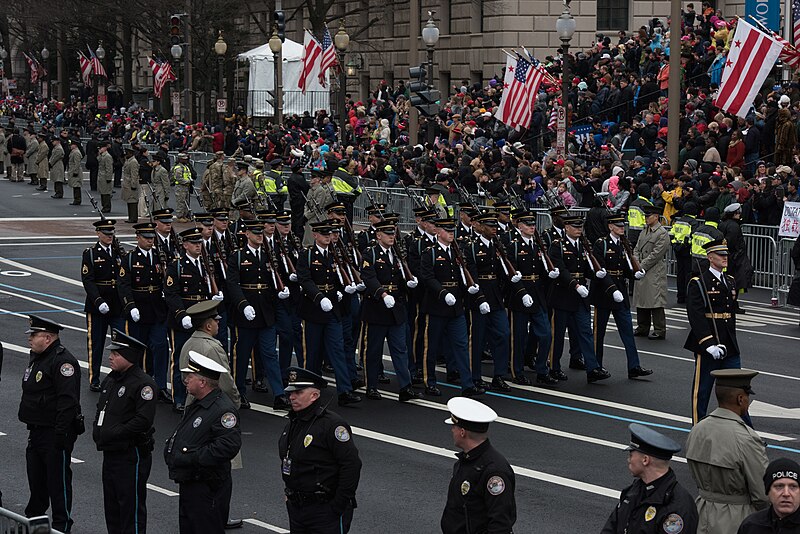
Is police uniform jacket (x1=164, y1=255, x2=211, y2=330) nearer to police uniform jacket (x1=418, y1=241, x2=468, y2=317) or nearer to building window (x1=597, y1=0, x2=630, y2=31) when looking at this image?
police uniform jacket (x1=418, y1=241, x2=468, y2=317)

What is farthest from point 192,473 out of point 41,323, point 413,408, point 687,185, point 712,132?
point 712,132

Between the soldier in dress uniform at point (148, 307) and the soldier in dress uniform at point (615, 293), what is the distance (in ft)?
16.9

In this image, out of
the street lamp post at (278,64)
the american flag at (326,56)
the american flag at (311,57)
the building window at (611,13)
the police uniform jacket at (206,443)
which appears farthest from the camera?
the building window at (611,13)

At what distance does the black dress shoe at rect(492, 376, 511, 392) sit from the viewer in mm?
16141

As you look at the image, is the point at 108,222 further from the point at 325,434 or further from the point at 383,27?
the point at 383,27

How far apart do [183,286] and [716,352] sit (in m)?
5.83

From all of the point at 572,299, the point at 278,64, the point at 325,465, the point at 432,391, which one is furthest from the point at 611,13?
the point at 325,465

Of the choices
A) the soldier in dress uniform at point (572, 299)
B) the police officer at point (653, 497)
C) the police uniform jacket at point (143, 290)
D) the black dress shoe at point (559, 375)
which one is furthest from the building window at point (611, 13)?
the police officer at point (653, 497)

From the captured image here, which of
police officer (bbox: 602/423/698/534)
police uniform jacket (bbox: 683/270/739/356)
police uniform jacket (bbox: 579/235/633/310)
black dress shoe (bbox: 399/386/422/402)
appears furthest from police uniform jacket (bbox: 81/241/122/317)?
police officer (bbox: 602/423/698/534)

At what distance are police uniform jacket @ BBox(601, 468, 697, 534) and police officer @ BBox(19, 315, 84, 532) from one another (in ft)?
15.7

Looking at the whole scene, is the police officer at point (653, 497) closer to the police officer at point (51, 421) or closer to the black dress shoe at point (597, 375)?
the police officer at point (51, 421)

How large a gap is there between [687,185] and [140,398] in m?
16.0

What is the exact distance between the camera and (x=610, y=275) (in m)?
16.9

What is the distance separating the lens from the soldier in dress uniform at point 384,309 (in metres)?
15.5
